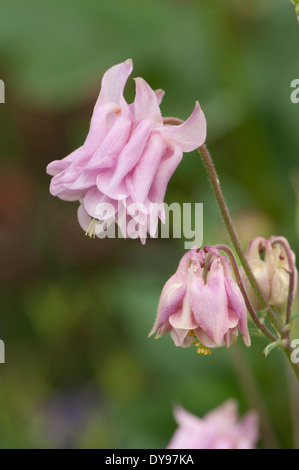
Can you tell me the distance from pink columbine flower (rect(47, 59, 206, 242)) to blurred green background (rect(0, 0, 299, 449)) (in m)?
1.44

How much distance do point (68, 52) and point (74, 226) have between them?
0.91 metres

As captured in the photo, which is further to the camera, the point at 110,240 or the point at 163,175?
the point at 110,240

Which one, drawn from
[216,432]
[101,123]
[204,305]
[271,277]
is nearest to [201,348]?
[204,305]

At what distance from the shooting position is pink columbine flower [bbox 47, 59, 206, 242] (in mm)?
1231

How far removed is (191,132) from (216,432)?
94 centimetres

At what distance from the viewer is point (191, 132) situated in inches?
48.5

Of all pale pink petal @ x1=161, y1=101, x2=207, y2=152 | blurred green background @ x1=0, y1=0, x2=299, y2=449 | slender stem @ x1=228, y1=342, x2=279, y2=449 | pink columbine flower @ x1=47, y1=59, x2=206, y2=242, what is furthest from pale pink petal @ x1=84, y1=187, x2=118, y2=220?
blurred green background @ x1=0, y1=0, x2=299, y2=449

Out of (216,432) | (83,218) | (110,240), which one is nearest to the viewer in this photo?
(83,218)

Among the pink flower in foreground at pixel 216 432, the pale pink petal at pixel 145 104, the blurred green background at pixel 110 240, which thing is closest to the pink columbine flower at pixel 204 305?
the pale pink petal at pixel 145 104

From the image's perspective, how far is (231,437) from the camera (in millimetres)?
1908

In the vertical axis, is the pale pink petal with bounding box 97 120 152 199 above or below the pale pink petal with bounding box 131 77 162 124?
below

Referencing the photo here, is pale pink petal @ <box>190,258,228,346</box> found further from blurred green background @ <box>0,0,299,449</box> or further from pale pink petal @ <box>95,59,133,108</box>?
blurred green background @ <box>0,0,299,449</box>

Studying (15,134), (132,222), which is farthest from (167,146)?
(15,134)

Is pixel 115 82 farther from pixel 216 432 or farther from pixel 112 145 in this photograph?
pixel 216 432
